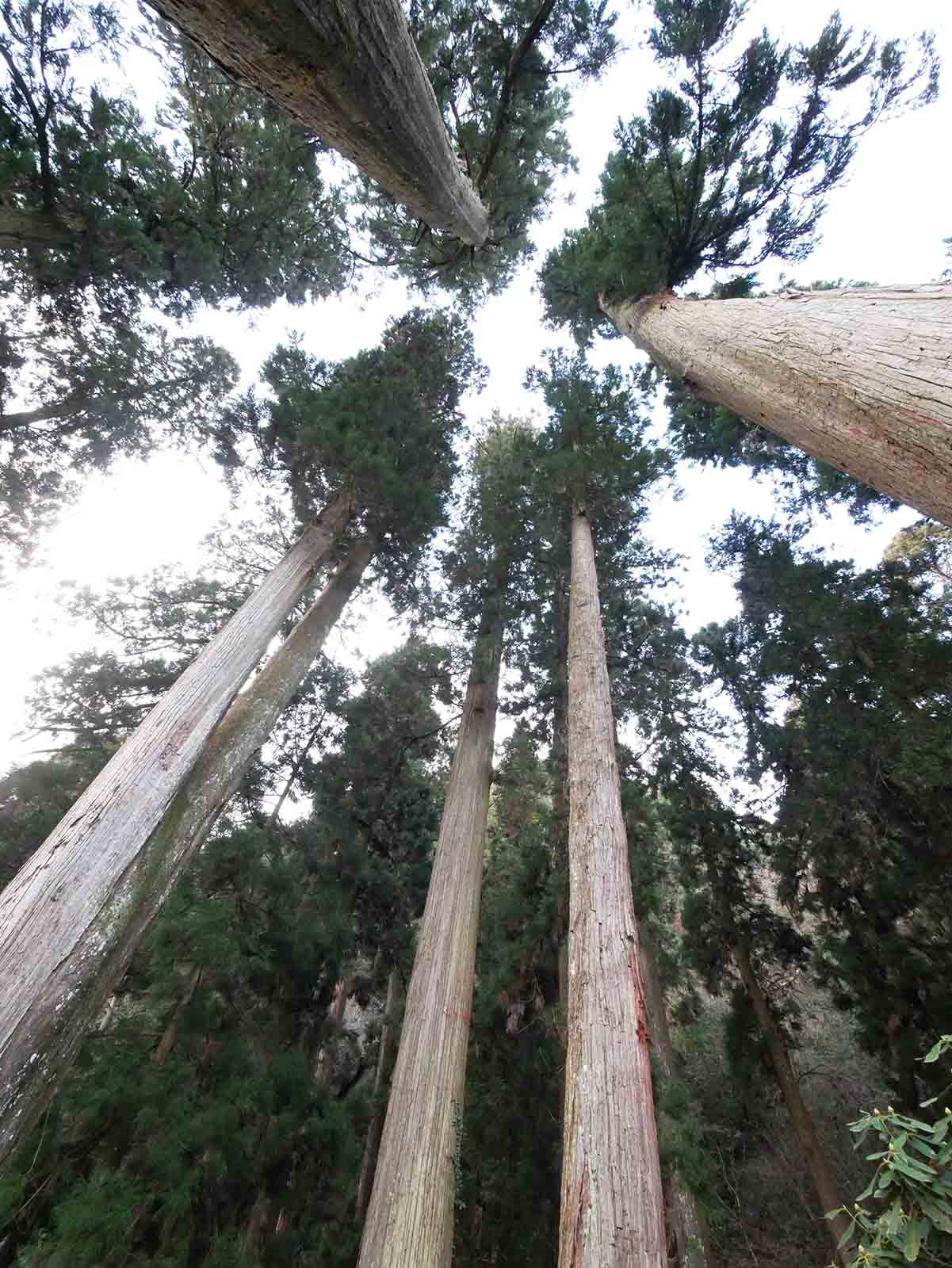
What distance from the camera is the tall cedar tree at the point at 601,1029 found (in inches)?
70.6

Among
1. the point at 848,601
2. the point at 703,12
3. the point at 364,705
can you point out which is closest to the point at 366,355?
the point at 703,12

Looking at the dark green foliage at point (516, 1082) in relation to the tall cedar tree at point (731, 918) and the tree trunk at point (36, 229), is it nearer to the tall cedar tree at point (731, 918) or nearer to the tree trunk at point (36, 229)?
the tall cedar tree at point (731, 918)

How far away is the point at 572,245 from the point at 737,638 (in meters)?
6.95

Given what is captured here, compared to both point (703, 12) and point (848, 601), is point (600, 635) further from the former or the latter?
point (703, 12)

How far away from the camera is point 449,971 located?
4.31 meters

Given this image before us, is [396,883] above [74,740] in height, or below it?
below

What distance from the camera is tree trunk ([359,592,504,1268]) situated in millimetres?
2988

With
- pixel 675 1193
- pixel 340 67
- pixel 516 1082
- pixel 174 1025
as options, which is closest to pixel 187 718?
pixel 174 1025

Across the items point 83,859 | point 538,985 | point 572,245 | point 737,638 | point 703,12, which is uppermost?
point 572,245

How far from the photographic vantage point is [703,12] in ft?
15.7

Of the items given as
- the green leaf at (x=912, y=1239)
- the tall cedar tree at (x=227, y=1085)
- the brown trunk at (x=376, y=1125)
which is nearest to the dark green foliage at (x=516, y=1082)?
the tall cedar tree at (x=227, y=1085)

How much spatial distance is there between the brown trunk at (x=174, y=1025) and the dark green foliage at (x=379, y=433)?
5537 mm

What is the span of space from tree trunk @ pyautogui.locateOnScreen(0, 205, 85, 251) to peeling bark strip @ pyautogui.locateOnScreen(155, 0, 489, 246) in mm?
4949

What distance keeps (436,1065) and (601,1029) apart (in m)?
2.22
